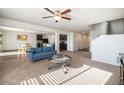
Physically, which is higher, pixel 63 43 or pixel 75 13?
pixel 75 13

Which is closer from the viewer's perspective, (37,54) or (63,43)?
(37,54)

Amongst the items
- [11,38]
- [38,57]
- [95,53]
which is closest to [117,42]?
[95,53]

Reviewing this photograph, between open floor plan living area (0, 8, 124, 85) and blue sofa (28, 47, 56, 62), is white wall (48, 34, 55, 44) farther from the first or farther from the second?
blue sofa (28, 47, 56, 62)

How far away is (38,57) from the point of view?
174 inches

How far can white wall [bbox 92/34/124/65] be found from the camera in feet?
12.0

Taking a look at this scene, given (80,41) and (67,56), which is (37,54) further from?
(80,41)

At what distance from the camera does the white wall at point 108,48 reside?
12.0ft

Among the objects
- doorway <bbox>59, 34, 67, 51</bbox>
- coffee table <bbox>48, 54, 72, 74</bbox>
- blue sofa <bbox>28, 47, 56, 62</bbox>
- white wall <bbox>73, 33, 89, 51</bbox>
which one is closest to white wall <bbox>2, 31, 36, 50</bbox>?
doorway <bbox>59, 34, 67, 51</bbox>

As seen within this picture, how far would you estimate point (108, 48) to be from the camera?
13.3 ft

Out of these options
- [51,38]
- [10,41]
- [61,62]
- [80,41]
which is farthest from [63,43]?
[61,62]

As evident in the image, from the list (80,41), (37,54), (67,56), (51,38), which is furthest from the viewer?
(51,38)
